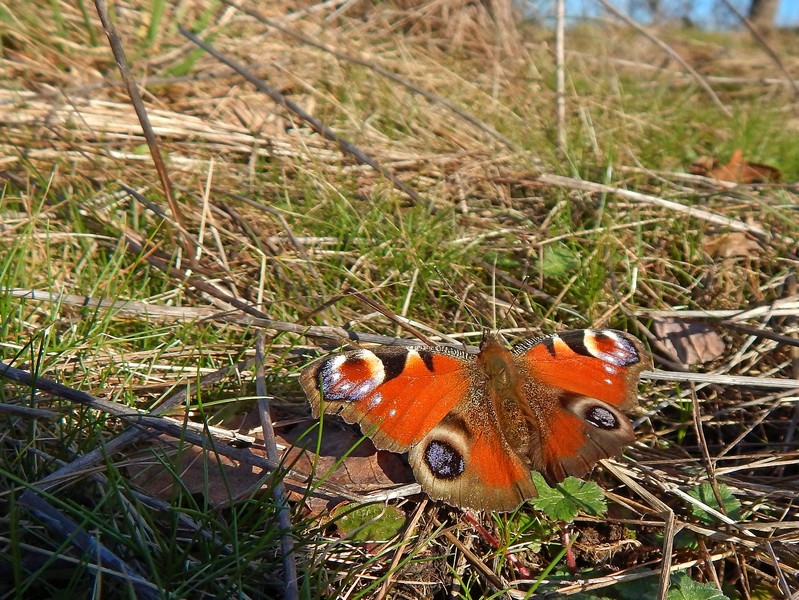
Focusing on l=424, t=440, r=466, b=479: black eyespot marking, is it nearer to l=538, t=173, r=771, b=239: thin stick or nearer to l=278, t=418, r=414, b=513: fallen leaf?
l=278, t=418, r=414, b=513: fallen leaf

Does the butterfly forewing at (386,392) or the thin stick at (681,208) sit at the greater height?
the thin stick at (681,208)

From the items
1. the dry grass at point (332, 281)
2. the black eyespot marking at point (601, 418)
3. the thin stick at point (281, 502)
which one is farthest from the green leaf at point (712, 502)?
the thin stick at point (281, 502)

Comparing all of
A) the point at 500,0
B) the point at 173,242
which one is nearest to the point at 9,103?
the point at 173,242

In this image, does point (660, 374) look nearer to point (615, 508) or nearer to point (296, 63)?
point (615, 508)

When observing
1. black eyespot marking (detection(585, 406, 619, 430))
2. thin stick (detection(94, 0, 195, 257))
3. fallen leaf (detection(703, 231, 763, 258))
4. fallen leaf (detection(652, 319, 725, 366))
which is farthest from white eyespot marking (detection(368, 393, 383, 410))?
fallen leaf (detection(703, 231, 763, 258))

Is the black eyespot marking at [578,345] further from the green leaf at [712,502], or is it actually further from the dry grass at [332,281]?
the green leaf at [712,502]
